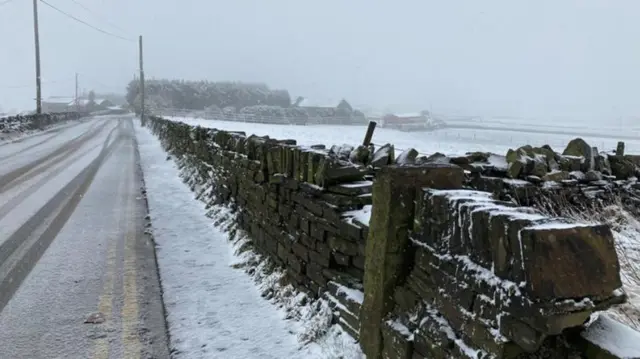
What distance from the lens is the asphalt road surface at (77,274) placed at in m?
4.47

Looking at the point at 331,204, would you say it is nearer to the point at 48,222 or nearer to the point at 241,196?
the point at 241,196

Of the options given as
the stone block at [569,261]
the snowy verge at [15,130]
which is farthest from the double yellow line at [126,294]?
the snowy verge at [15,130]

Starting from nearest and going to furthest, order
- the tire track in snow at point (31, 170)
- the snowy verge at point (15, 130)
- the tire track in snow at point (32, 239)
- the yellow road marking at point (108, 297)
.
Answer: the yellow road marking at point (108, 297) → the tire track in snow at point (32, 239) → the tire track in snow at point (31, 170) → the snowy verge at point (15, 130)

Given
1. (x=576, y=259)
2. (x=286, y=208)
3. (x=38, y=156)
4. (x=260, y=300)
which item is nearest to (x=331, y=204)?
(x=286, y=208)

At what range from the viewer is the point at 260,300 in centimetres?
556

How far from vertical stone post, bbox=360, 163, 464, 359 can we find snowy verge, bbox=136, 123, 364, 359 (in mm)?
536

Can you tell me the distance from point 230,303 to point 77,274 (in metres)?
2.13

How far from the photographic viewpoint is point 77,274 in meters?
6.19

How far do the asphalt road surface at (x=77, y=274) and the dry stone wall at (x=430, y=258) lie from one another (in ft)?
5.43

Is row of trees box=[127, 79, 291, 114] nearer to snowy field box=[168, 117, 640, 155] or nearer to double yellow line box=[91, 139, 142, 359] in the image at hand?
snowy field box=[168, 117, 640, 155]

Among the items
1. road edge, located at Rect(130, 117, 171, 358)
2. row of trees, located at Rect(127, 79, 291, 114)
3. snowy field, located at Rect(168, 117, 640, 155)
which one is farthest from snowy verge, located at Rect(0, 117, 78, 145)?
row of trees, located at Rect(127, 79, 291, 114)

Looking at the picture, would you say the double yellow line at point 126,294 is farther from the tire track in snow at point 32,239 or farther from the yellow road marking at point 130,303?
the tire track in snow at point 32,239

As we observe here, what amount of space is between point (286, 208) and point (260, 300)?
105 cm

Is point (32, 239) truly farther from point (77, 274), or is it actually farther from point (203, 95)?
point (203, 95)
